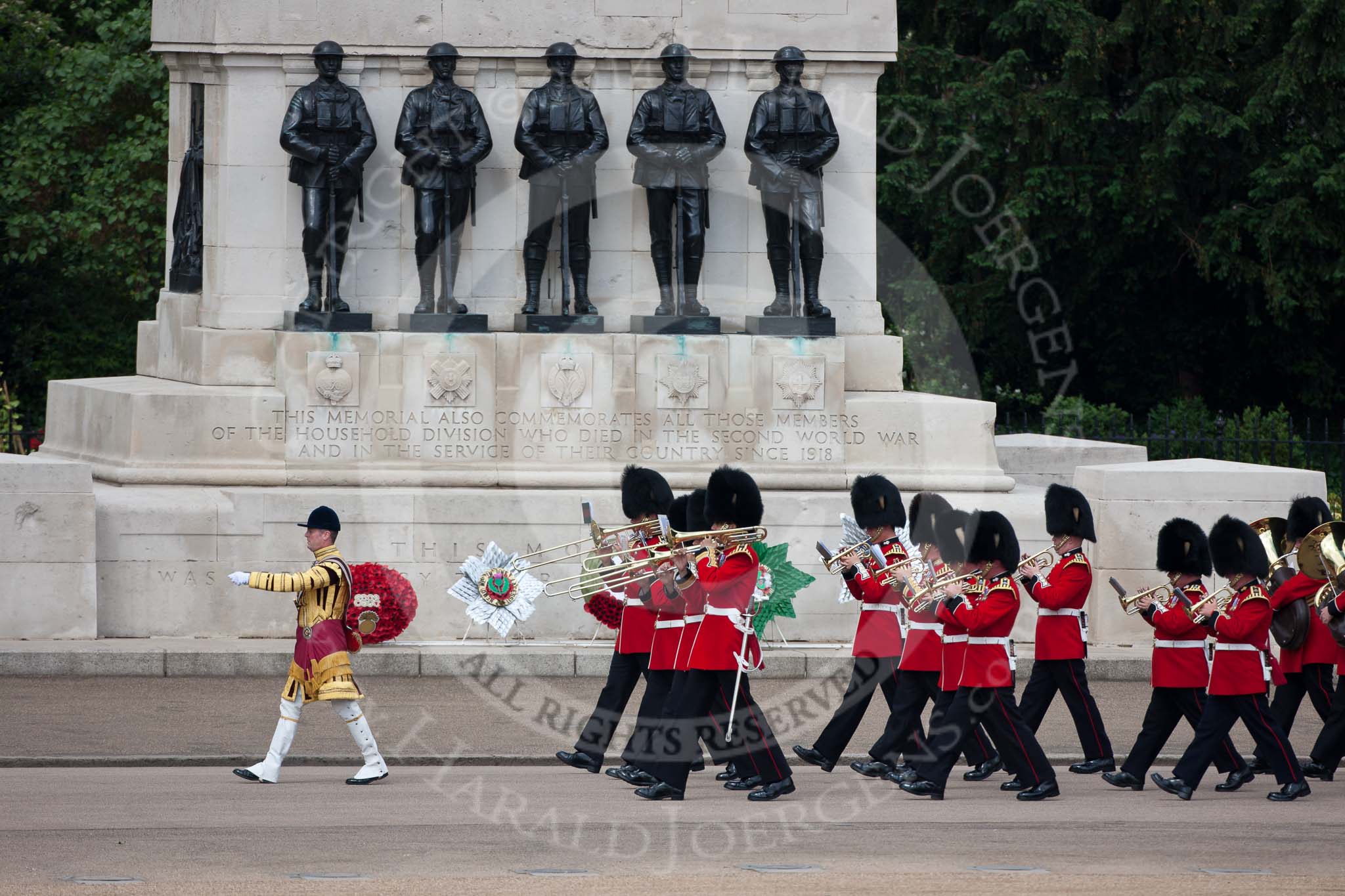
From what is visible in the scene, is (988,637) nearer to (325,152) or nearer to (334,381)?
(334,381)

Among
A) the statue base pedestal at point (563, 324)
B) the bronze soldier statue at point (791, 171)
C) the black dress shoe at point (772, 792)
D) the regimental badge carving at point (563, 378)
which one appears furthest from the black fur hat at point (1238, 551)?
the statue base pedestal at point (563, 324)

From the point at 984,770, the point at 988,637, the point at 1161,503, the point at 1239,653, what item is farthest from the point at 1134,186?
the point at 988,637

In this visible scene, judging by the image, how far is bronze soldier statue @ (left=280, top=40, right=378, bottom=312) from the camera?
672 inches

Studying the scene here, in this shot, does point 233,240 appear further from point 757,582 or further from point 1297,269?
point 1297,269

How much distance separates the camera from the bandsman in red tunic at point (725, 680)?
11.5m

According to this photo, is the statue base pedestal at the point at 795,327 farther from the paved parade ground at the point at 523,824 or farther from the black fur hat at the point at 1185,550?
the black fur hat at the point at 1185,550

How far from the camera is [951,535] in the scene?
12.3 m

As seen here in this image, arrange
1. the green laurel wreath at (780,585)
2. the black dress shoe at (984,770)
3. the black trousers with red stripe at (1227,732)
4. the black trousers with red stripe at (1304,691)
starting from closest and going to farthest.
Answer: the black trousers with red stripe at (1227,732), the black dress shoe at (984,770), the black trousers with red stripe at (1304,691), the green laurel wreath at (780,585)

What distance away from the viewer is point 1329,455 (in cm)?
2714

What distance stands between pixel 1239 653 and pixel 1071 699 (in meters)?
1.11

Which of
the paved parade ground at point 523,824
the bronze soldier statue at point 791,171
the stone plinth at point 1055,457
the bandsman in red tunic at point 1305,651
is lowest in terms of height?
the paved parade ground at point 523,824

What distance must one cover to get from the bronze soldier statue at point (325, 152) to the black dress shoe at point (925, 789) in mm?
7284

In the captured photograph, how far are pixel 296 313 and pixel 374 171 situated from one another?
4.18 ft

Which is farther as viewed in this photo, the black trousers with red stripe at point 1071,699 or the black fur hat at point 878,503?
the black trousers with red stripe at point 1071,699
